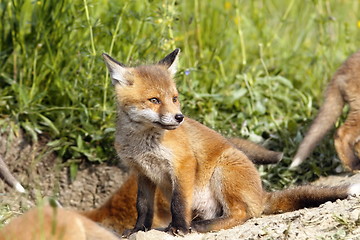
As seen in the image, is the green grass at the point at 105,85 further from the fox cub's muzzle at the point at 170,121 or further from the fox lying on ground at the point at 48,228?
the fox lying on ground at the point at 48,228

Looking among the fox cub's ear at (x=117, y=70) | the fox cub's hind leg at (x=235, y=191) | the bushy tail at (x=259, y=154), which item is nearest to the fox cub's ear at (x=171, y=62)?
the fox cub's ear at (x=117, y=70)

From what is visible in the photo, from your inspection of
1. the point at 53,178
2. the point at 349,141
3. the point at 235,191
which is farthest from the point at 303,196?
the point at 53,178

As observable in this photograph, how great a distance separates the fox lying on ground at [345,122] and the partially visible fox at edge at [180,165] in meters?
1.63

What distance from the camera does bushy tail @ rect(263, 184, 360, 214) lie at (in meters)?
5.87

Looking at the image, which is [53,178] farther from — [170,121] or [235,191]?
[170,121]

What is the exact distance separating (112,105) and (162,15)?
1.23 metres

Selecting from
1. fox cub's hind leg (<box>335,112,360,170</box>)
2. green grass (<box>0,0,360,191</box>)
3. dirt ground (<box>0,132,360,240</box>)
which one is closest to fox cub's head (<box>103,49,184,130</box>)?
dirt ground (<box>0,132,360,240</box>)

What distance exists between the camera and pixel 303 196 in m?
6.04

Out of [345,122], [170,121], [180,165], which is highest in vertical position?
[170,121]

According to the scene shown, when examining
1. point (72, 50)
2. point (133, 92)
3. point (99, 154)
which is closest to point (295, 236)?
point (133, 92)

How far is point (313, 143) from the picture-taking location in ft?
25.5

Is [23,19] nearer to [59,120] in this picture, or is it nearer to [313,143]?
[59,120]

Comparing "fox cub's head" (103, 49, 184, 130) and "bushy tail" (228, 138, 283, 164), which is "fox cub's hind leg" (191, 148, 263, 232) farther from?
"fox cub's head" (103, 49, 184, 130)

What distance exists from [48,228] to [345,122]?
4.80 m
